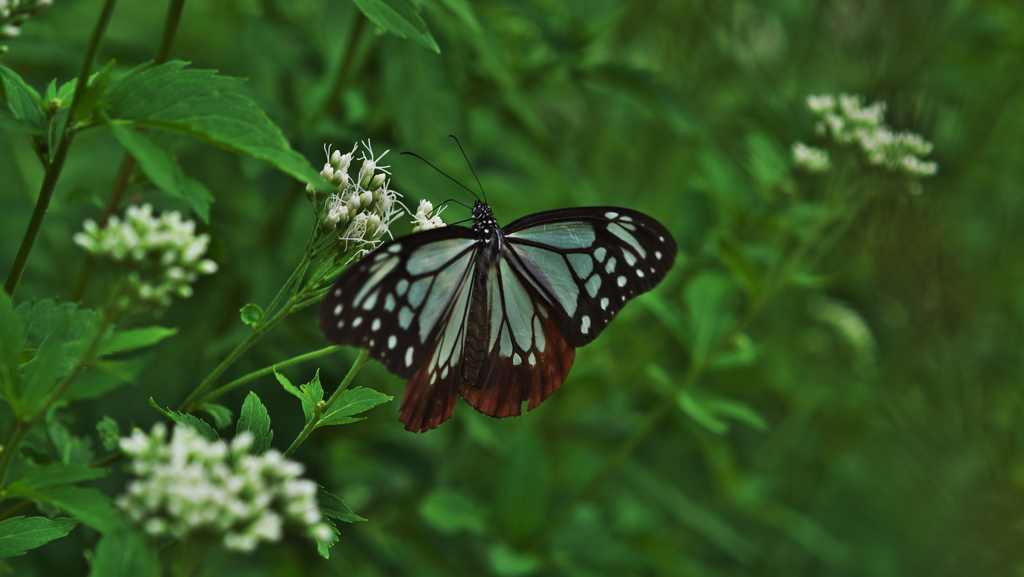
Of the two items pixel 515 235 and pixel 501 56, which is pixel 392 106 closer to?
pixel 501 56

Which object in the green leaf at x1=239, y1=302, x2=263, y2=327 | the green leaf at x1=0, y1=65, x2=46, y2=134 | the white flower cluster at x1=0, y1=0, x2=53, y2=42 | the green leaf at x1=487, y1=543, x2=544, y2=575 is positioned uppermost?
the white flower cluster at x1=0, y1=0, x2=53, y2=42

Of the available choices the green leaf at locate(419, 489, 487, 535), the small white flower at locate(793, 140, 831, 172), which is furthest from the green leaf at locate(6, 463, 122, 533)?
the small white flower at locate(793, 140, 831, 172)

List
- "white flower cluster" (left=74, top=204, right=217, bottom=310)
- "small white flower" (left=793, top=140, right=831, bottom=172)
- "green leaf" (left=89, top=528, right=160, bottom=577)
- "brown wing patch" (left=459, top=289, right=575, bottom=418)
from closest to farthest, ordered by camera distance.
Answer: "green leaf" (left=89, top=528, right=160, bottom=577) < "white flower cluster" (left=74, top=204, right=217, bottom=310) < "brown wing patch" (left=459, top=289, right=575, bottom=418) < "small white flower" (left=793, top=140, right=831, bottom=172)

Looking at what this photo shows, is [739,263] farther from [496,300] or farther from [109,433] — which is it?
[109,433]

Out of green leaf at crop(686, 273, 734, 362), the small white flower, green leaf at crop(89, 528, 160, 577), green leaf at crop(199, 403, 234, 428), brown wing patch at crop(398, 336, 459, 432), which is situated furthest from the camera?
green leaf at crop(686, 273, 734, 362)

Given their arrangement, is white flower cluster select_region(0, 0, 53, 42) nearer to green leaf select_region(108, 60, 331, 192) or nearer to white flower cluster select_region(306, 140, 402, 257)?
green leaf select_region(108, 60, 331, 192)

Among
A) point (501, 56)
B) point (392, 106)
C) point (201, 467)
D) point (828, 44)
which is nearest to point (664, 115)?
point (501, 56)

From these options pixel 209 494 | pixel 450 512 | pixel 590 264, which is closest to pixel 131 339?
pixel 209 494
